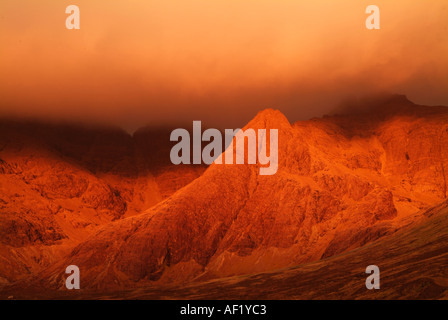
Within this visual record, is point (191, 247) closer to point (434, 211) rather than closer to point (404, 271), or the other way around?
point (434, 211)

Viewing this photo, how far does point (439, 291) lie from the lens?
360ft

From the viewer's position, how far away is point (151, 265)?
627ft

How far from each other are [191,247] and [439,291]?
326ft

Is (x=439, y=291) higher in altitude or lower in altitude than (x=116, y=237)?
lower
